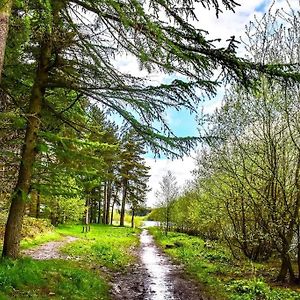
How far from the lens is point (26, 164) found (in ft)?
29.4

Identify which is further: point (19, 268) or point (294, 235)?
point (294, 235)

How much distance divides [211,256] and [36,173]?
10913 millimetres

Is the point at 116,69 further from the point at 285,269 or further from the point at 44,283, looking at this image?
the point at 285,269

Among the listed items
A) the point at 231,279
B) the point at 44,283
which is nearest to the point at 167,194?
the point at 231,279

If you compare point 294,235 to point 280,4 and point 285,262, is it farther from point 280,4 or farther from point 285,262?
point 280,4

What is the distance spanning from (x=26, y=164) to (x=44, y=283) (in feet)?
9.24

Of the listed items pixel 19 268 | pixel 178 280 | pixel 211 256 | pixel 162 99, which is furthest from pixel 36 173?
pixel 211 256

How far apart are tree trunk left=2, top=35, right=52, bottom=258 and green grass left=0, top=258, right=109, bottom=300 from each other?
0.56 meters

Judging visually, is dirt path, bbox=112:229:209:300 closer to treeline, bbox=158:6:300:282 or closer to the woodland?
the woodland

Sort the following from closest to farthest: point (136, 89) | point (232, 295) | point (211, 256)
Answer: point (136, 89) < point (232, 295) < point (211, 256)

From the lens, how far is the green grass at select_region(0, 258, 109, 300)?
272 inches

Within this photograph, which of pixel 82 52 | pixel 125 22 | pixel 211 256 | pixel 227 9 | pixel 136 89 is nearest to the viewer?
pixel 125 22

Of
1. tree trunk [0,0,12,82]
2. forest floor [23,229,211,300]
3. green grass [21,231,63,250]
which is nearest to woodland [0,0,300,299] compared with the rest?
tree trunk [0,0,12,82]

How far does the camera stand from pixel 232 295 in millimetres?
9281
